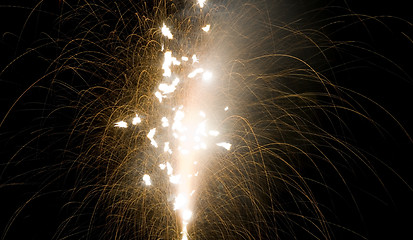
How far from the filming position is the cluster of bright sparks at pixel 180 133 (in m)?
1.95

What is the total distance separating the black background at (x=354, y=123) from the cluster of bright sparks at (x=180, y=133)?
0.96 m

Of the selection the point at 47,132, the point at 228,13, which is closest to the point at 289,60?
the point at 228,13

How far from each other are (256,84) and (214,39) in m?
0.59

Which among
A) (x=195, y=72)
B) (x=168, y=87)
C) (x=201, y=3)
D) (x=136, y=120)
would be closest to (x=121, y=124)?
(x=136, y=120)

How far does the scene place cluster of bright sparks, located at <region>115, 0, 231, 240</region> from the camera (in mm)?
1951

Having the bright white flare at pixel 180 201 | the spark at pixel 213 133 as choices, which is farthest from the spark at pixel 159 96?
the bright white flare at pixel 180 201

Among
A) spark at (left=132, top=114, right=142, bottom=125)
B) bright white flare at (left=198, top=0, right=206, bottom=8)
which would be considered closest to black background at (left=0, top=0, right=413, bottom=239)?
spark at (left=132, top=114, right=142, bottom=125)

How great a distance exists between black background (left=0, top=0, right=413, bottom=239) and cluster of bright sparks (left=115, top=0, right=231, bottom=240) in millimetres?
960

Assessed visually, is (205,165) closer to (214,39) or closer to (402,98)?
(214,39)

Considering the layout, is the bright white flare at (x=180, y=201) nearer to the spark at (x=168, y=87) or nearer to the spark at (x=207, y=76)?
the spark at (x=168, y=87)

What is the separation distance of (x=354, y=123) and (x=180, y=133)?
1525mm

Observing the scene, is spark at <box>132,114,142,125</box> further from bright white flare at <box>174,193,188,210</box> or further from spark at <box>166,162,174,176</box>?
bright white flare at <box>174,193,188,210</box>

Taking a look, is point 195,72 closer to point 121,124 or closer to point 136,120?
point 136,120

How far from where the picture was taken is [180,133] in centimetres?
194
